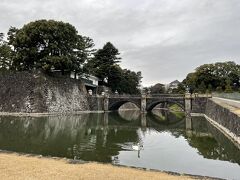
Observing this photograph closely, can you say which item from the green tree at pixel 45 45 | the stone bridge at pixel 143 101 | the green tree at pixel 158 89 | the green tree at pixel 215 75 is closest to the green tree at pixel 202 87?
the green tree at pixel 215 75

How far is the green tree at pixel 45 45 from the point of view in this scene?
1875 inches

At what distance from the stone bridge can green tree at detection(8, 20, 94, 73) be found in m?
12.9

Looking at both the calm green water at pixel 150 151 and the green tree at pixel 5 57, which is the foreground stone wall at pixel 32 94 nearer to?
the green tree at pixel 5 57

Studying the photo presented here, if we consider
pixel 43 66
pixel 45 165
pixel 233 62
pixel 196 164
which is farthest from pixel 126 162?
pixel 233 62

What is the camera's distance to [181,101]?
58312mm

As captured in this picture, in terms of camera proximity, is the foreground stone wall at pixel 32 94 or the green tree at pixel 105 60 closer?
the foreground stone wall at pixel 32 94

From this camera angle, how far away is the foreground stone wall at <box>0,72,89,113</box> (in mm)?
46656

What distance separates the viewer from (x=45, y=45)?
49.3 m

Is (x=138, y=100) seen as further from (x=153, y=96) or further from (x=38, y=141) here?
(x=38, y=141)

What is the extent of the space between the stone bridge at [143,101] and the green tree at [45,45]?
42.2ft

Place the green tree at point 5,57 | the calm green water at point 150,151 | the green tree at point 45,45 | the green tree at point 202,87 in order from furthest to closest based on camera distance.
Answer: the green tree at point 202,87
the green tree at point 5,57
the green tree at point 45,45
the calm green water at point 150,151

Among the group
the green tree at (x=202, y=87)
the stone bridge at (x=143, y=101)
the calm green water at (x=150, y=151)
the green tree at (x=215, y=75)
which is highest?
the green tree at (x=215, y=75)

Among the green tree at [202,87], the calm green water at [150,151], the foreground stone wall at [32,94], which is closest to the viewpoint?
the calm green water at [150,151]

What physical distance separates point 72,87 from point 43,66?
28.4ft
